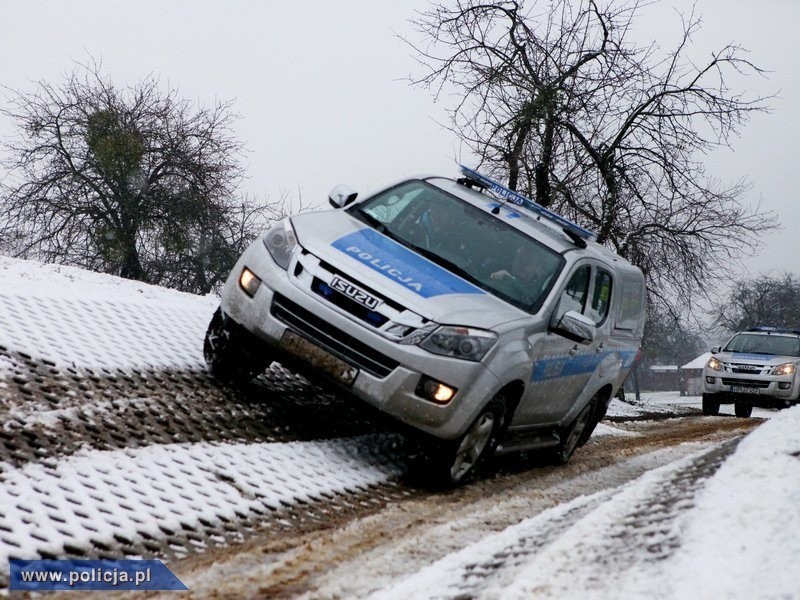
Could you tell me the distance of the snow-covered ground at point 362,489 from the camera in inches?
128

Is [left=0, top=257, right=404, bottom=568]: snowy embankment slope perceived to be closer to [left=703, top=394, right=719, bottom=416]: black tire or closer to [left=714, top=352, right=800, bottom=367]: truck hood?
[left=714, top=352, right=800, bottom=367]: truck hood

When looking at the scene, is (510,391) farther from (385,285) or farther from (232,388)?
(232,388)

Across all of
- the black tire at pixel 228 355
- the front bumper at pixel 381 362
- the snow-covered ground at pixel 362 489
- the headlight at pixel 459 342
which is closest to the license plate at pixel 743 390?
the snow-covered ground at pixel 362 489

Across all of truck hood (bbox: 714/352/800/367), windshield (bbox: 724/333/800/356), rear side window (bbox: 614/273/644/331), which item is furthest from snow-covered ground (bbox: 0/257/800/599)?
windshield (bbox: 724/333/800/356)

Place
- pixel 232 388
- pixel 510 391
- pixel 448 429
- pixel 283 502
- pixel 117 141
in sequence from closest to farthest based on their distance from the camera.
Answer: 1. pixel 283 502
2. pixel 448 429
3. pixel 510 391
4. pixel 232 388
5. pixel 117 141

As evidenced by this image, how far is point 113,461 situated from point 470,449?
94.8 inches

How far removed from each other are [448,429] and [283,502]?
124 cm

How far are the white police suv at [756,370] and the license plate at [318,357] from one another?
1543cm

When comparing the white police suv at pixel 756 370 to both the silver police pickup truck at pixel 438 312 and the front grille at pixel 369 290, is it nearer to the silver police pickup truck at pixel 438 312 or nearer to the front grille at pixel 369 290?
the silver police pickup truck at pixel 438 312

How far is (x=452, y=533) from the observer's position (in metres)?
4.77

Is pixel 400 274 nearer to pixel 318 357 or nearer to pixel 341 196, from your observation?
pixel 318 357

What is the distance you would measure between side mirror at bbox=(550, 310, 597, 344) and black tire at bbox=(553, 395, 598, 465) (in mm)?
1612

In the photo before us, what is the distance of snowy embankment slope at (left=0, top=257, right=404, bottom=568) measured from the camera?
4.12 meters

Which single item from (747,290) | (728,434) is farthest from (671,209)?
(747,290)
